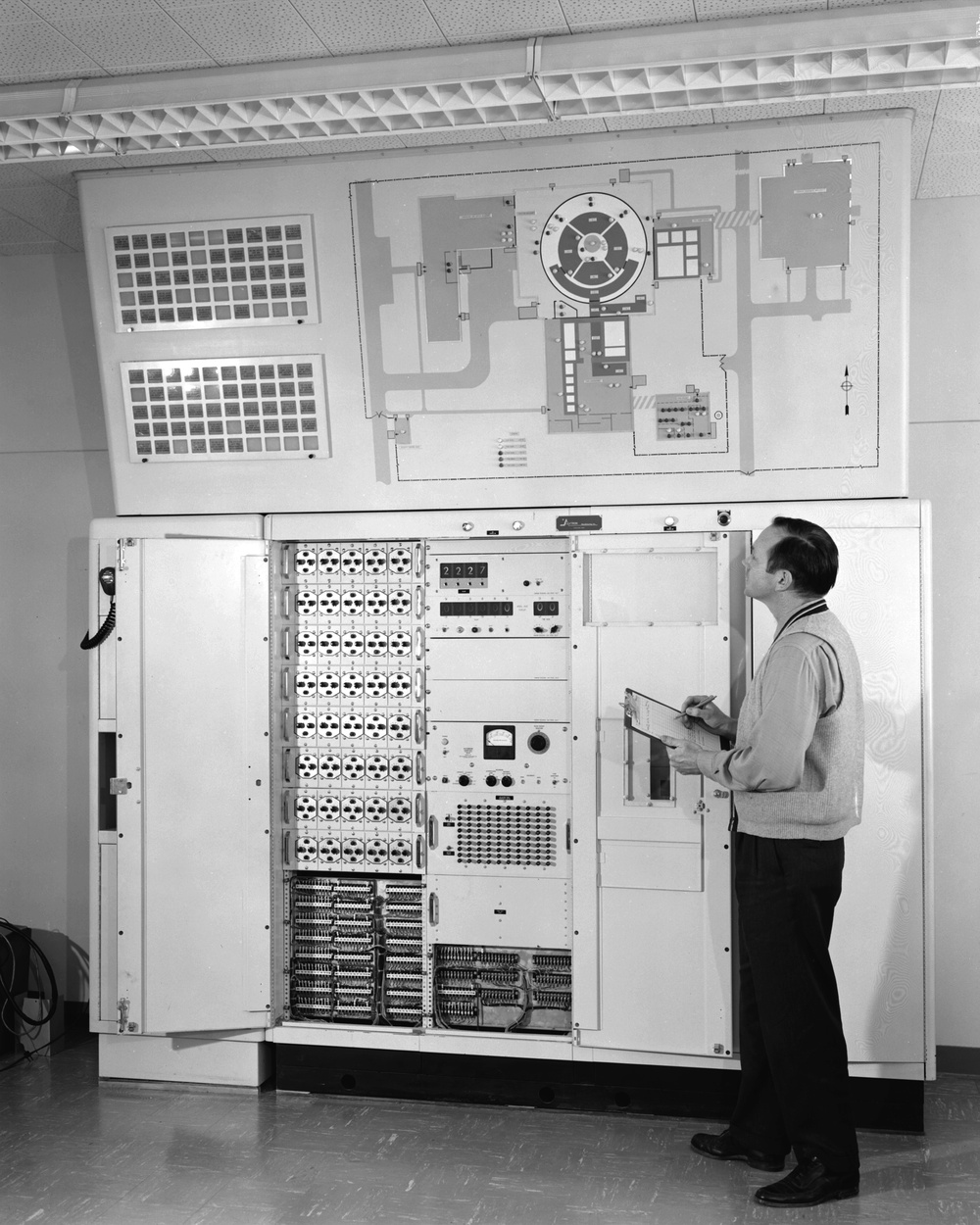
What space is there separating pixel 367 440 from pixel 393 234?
67cm

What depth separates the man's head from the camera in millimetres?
3223

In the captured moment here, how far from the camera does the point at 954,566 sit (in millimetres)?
4234

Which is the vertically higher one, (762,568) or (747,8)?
(747,8)

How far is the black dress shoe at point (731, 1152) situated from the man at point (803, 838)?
0.63 feet

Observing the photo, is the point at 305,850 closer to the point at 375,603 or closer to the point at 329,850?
the point at 329,850

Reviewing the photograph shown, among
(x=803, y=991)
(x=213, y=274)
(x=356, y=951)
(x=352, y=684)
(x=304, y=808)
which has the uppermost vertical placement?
(x=213, y=274)

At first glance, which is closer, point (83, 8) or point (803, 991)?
point (83, 8)

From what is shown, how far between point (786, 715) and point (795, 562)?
0.44 metres

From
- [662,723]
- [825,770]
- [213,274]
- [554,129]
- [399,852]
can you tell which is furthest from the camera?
[399,852]

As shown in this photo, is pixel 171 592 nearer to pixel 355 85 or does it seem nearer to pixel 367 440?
pixel 367 440

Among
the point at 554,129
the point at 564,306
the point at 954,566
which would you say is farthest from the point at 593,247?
the point at 954,566

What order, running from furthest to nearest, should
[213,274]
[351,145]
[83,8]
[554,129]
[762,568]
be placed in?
1. [213,274]
2. [351,145]
3. [554,129]
4. [762,568]
5. [83,8]

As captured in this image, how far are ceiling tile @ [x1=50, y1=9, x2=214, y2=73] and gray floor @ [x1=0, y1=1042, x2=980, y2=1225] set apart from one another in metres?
3.19

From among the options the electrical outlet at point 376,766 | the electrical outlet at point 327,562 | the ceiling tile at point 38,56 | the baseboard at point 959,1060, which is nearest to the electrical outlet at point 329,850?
the electrical outlet at point 376,766
